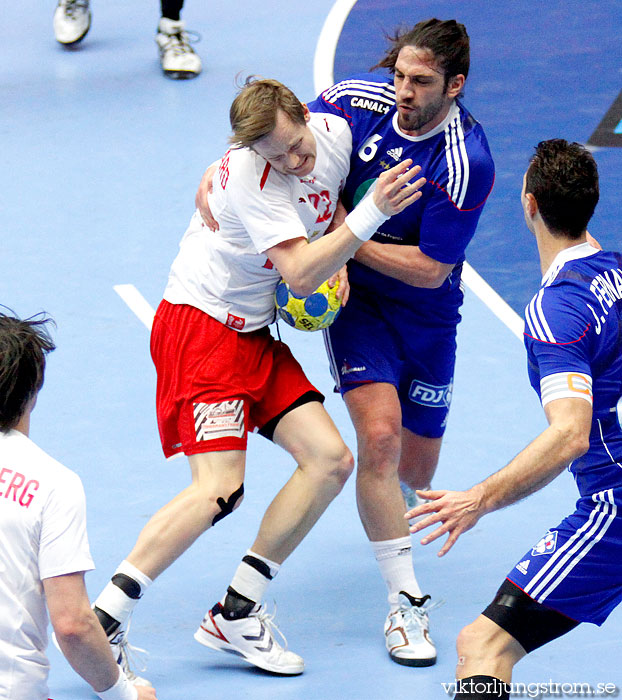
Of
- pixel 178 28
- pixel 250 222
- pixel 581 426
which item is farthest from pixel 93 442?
pixel 178 28

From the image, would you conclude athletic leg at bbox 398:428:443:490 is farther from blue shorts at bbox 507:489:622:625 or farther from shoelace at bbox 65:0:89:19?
shoelace at bbox 65:0:89:19

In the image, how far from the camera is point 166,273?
309 inches

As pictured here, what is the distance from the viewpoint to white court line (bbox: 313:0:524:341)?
7.66 metres

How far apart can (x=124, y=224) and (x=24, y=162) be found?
1.24 meters

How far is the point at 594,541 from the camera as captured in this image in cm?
393

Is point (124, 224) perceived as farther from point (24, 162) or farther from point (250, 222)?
point (250, 222)

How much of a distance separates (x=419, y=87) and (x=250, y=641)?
2.30 metres

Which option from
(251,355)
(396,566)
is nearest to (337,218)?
(251,355)

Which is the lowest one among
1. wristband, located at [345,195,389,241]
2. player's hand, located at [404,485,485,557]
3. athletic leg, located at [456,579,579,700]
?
athletic leg, located at [456,579,579,700]

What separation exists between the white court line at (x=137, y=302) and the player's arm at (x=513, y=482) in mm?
4178

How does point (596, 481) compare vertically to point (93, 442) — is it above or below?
above

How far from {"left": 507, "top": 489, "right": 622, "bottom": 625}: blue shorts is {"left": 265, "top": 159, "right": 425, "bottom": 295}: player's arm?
1223 millimetres

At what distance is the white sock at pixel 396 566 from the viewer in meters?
4.94

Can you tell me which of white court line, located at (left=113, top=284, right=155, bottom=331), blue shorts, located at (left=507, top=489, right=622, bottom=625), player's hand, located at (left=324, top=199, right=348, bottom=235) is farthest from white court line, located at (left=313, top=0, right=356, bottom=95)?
blue shorts, located at (left=507, top=489, right=622, bottom=625)
